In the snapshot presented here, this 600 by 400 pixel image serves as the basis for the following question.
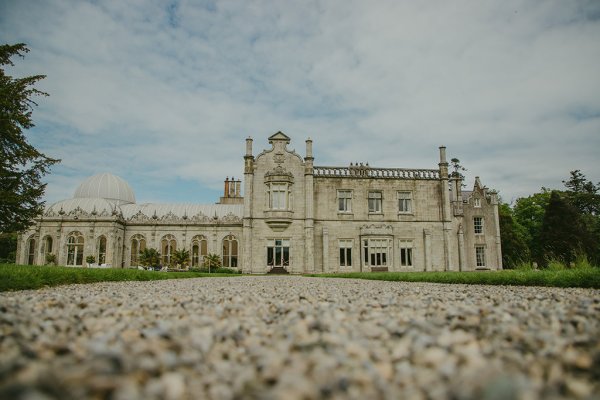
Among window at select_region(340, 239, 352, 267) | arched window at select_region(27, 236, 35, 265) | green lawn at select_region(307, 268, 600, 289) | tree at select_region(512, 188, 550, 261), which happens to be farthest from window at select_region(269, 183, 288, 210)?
tree at select_region(512, 188, 550, 261)

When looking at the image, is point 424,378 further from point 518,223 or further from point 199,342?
point 518,223

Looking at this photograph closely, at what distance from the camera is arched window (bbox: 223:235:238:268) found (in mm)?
32062

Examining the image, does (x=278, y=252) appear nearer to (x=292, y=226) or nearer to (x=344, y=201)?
(x=292, y=226)

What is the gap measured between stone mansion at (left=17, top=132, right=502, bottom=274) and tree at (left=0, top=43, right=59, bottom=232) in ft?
42.2

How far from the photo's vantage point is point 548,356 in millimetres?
2861

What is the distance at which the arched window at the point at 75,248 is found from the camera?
3031cm

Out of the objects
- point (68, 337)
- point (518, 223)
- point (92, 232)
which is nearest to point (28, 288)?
point (68, 337)

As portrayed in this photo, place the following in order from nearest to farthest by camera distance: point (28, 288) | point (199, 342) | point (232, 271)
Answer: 1. point (199, 342)
2. point (28, 288)
3. point (232, 271)

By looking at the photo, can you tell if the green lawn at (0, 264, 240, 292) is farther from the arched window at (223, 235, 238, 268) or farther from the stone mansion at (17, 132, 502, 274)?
the arched window at (223, 235, 238, 268)

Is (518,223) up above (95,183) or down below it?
below

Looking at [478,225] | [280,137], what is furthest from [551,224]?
[280,137]

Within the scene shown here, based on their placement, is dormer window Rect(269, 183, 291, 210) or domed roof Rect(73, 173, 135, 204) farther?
domed roof Rect(73, 173, 135, 204)

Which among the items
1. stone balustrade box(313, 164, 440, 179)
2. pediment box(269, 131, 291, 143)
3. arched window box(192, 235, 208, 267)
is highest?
pediment box(269, 131, 291, 143)

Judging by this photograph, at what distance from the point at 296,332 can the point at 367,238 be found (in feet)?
93.6
